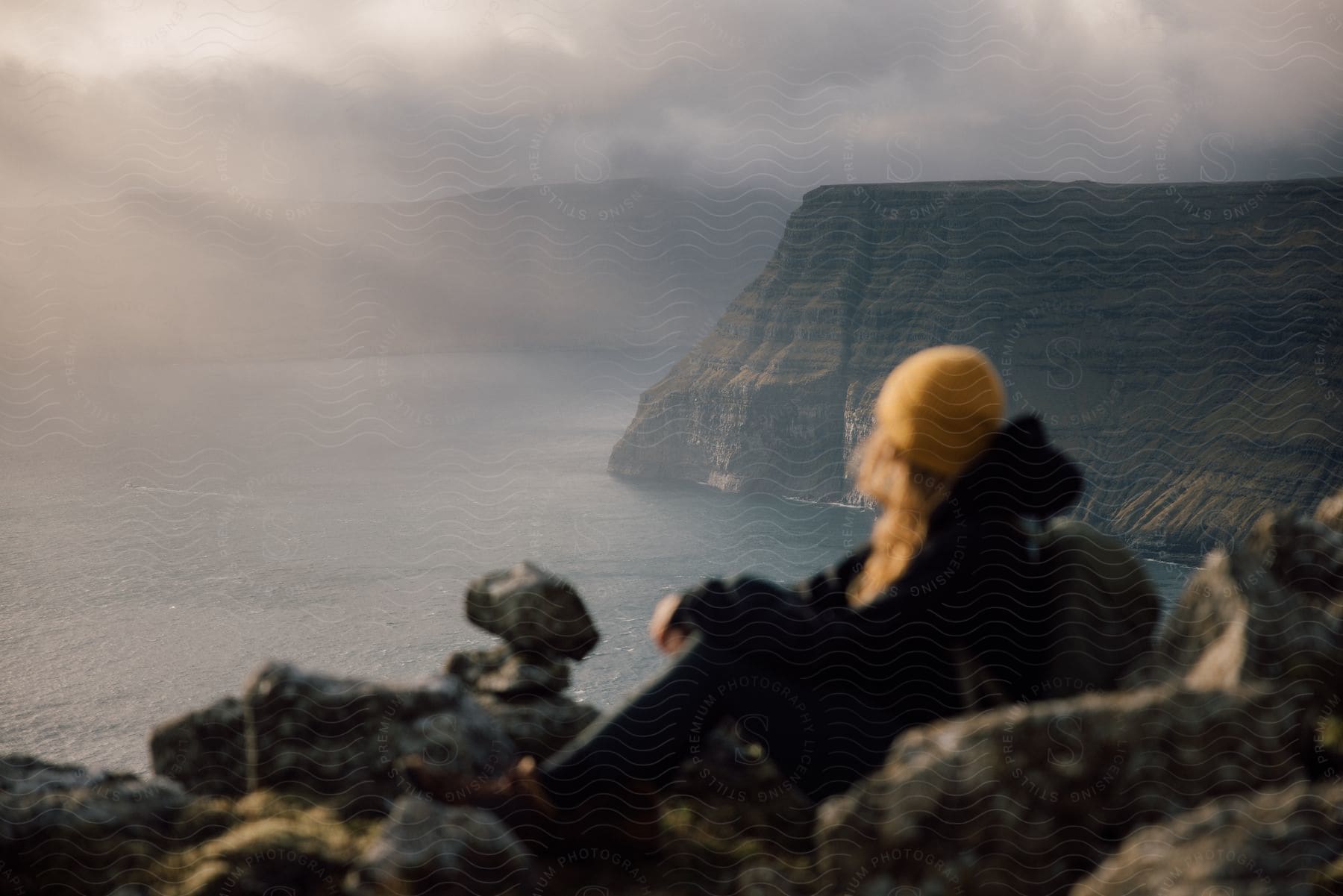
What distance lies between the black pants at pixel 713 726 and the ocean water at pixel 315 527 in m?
43.5

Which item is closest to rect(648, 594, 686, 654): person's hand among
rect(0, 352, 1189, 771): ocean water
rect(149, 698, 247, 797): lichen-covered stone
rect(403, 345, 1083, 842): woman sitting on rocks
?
rect(403, 345, 1083, 842): woman sitting on rocks

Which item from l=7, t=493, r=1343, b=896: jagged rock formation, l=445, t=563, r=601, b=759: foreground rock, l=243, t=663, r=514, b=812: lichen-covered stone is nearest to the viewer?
l=7, t=493, r=1343, b=896: jagged rock formation

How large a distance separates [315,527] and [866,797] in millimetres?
107071

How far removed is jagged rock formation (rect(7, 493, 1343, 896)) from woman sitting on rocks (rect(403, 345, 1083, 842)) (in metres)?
0.19

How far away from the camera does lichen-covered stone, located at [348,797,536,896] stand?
319 centimetres

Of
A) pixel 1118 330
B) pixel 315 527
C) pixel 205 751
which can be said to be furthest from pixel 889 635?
pixel 1118 330

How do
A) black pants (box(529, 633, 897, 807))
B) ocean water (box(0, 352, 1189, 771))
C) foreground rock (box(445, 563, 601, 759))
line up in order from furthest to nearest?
1. ocean water (box(0, 352, 1189, 771))
2. foreground rock (box(445, 563, 601, 759))
3. black pants (box(529, 633, 897, 807))

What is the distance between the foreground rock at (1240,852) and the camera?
251 cm

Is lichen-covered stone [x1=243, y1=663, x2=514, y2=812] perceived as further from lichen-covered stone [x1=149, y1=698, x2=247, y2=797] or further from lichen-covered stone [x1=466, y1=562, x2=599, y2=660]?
lichen-covered stone [x1=466, y1=562, x2=599, y2=660]

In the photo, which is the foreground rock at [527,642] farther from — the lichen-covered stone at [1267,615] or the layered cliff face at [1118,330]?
the layered cliff face at [1118,330]

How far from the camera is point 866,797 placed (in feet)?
10.1

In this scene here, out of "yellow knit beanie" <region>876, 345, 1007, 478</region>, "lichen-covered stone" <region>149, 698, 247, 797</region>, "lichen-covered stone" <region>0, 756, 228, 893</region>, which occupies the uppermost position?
"yellow knit beanie" <region>876, 345, 1007, 478</region>

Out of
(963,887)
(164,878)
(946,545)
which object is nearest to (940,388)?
(946,545)

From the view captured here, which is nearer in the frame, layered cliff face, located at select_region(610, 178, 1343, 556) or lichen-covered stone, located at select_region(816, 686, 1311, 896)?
lichen-covered stone, located at select_region(816, 686, 1311, 896)
